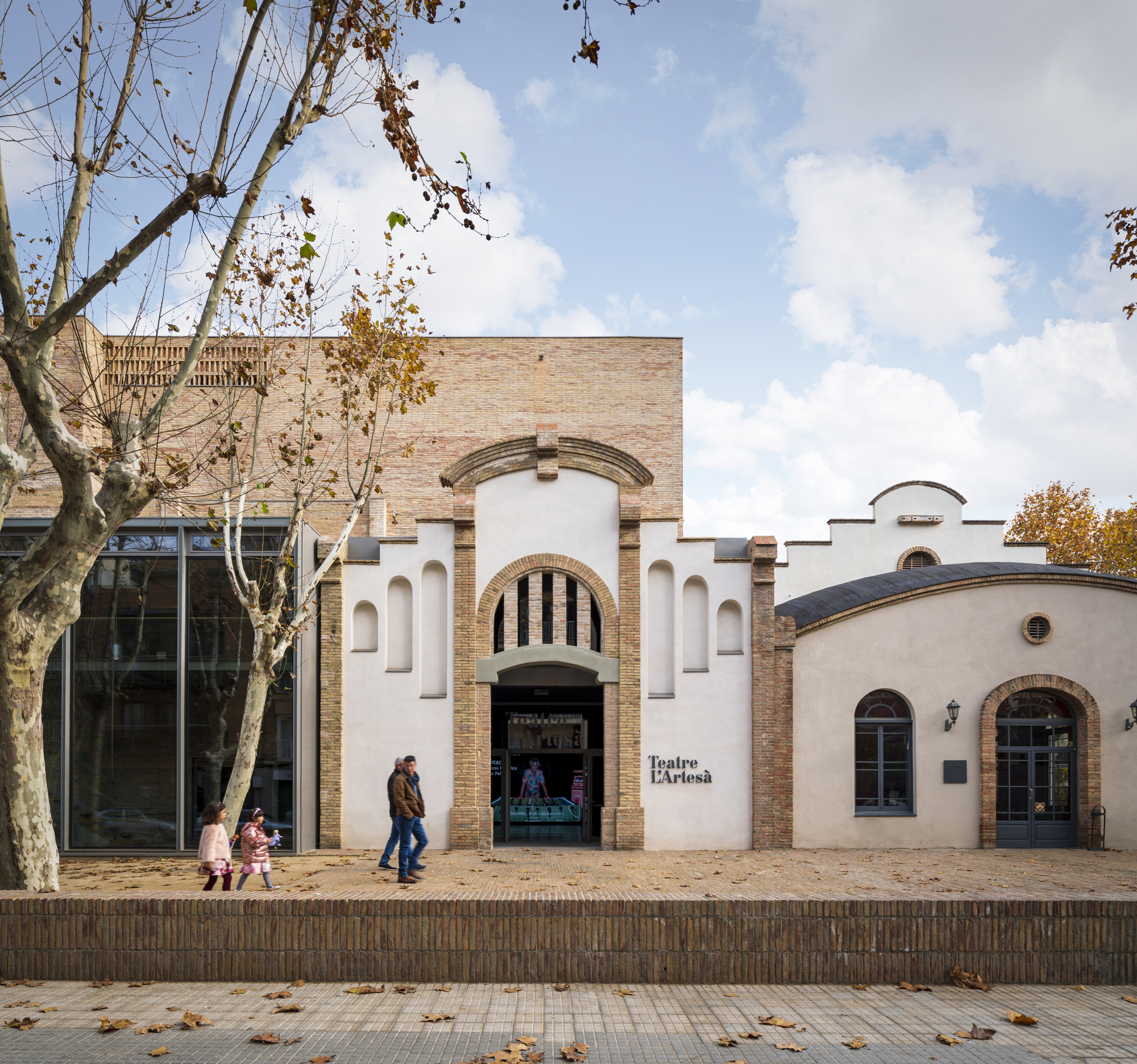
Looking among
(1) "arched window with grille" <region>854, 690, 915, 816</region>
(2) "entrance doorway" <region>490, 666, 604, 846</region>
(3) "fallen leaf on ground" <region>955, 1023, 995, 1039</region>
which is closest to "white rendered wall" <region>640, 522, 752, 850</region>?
(2) "entrance doorway" <region>490, 666, 604, 846</region>

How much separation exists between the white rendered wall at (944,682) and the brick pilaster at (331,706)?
28.0ft

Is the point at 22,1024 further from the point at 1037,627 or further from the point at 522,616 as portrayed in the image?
the point at 1037,627

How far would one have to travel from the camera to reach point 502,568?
17125mm

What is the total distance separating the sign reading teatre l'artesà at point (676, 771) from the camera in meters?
16.8

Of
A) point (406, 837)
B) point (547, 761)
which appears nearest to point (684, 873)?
point (406, 837)

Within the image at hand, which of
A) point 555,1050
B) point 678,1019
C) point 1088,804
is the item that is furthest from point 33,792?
point 1088,804

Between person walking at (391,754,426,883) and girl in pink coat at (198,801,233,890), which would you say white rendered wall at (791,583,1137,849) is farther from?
girl in pink coat at (198,801,233,890)

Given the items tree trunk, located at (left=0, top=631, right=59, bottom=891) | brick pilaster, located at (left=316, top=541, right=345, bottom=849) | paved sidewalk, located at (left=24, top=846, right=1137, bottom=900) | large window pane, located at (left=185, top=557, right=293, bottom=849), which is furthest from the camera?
brick pilaster, located at (left=316, top=541, right=345, bottom=849)

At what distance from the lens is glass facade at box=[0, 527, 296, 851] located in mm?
15906

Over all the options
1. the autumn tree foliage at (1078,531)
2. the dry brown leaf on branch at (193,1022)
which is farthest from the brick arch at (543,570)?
the autumn tree foliage at (1078,531)

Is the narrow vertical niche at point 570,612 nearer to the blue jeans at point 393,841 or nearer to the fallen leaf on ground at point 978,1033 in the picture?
the blue jeans at point 393,841

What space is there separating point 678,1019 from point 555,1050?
1140mm

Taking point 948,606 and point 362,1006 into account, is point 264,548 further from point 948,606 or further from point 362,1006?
point 948,606

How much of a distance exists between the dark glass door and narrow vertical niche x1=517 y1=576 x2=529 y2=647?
9.44m
